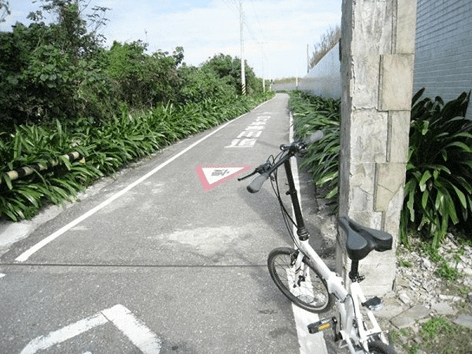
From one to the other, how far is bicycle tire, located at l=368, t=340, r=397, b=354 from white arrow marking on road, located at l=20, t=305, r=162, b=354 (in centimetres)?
153

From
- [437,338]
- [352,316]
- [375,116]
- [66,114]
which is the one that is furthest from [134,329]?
[66,114]

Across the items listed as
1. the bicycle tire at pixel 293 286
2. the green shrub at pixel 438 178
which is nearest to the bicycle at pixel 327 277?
the bicycle tire at pixel 293 286

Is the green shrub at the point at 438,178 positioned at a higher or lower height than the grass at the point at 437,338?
higher

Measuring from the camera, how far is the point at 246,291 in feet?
11.8

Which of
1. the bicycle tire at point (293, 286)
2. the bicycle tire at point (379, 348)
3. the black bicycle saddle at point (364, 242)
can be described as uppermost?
the black bicycle saddle at point (364, 242)

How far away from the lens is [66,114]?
9.06 metres

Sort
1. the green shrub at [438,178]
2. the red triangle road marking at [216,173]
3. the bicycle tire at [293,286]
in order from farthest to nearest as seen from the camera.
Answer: the red triangle road marking at [216,173] → the green shrub at [438,178] → the bicycle tire at [293,286]

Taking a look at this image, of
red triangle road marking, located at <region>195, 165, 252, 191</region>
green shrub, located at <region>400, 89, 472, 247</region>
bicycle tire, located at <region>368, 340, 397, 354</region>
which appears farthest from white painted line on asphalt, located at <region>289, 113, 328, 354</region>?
red triangle road marking, located at <region>195, 165, 252, 191</region>

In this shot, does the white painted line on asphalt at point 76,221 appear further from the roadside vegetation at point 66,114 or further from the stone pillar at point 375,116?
the stone pillar at point 375,116

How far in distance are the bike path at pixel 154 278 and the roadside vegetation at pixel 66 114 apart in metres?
0.71

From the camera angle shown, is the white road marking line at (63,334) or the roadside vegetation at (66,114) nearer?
the white road marking line at (63,334)

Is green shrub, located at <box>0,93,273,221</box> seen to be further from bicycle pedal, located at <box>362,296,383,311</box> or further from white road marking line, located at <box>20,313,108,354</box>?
bicycle pedal, located at <box>362,296,383,311</box>

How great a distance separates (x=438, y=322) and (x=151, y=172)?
6.41 metres

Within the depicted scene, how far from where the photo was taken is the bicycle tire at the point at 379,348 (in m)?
2.01
